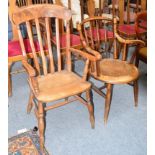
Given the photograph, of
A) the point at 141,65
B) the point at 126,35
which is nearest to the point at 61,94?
the point at 126,35

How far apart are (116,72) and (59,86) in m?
0.57

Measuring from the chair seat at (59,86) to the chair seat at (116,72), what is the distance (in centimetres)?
22

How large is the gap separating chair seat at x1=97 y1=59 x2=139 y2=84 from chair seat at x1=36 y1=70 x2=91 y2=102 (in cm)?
22

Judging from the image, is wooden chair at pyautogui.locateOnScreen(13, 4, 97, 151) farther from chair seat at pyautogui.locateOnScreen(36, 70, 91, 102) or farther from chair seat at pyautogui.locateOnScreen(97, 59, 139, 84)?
chair seat at pyautogui.locateOnScreen(97, 59, 139, 84)

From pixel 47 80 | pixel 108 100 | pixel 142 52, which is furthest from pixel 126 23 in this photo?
pixel 47 80

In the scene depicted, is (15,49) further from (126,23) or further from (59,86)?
(126,23)

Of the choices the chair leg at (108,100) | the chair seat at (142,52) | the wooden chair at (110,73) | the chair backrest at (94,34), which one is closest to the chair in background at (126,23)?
the chair backrest at (94,34)

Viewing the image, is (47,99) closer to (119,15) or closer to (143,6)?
(119,15)

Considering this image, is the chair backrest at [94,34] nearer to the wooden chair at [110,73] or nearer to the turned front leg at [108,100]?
the wooden chair at [110,73]

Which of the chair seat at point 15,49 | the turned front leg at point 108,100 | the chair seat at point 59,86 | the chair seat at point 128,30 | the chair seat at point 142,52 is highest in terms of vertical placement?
the chair seat at point 128,30

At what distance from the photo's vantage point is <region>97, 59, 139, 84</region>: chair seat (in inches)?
73.1

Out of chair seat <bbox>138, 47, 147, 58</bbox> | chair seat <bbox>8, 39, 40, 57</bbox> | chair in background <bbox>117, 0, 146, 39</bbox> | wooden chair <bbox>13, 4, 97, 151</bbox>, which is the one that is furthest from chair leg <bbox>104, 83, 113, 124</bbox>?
chair in background <bbox>117, 0, 146, 39</bbox>

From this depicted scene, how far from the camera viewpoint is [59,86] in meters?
1.72

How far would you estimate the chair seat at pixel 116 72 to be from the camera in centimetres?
186
